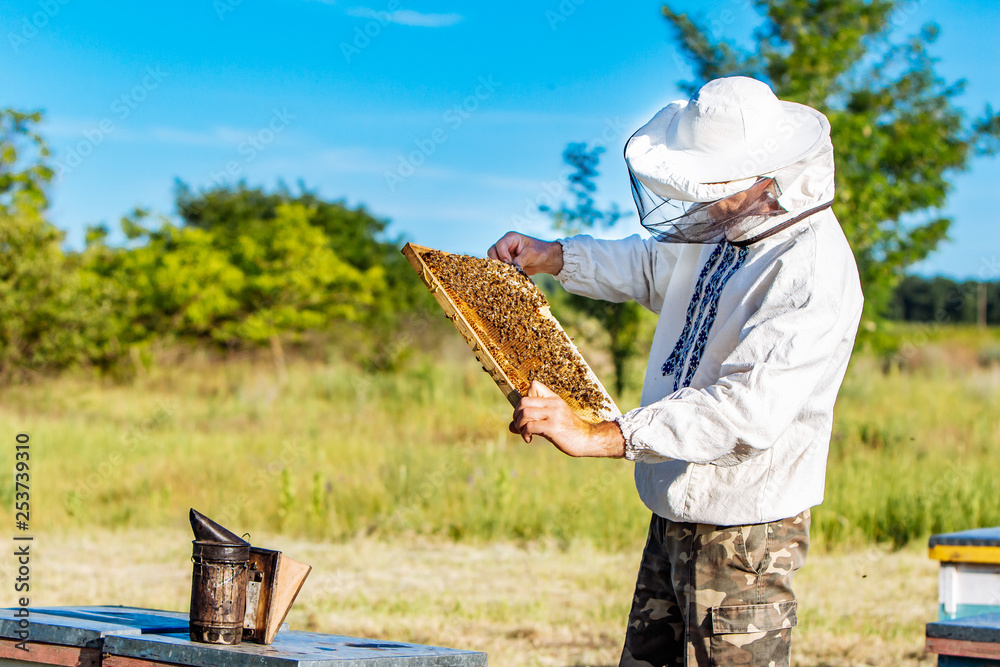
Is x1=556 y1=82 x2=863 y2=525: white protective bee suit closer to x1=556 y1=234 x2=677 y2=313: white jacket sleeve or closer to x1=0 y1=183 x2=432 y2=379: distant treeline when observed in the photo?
x1=556 y1=234 x2=677 y2=313: white jacket sleeve

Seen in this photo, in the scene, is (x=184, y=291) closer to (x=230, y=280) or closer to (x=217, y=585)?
(x=230, y=280)

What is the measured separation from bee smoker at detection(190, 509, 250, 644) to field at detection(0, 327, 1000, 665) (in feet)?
7.88

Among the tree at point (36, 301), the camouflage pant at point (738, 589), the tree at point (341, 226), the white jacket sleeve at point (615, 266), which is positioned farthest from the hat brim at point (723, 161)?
the tree at point (341, 226)

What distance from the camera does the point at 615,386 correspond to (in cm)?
988

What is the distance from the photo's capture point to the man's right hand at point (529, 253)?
2.86 metres

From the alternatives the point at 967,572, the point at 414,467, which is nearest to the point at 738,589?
the point at 967,572

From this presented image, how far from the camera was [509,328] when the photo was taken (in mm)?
2623

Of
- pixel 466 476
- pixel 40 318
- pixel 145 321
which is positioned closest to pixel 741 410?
pixel 466 476

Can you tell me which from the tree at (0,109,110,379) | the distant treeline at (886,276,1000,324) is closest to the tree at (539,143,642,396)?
the tree at (0,109,110,379)

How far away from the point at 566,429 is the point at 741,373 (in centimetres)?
41

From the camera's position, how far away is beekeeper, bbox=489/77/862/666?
82.6 inches

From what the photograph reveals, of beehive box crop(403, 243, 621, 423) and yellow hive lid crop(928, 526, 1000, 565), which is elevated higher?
beehive box crop(403, 243, 621, 423)

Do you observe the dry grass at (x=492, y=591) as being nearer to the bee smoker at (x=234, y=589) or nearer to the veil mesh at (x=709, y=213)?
the bee smoker at (x=234, y=589)

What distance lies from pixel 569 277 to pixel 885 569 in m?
4.50
